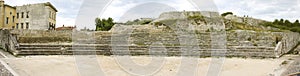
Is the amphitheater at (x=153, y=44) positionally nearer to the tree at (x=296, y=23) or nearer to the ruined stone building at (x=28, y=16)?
the tree at (x=296, y=23)

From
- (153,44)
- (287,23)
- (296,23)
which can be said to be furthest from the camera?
(287,23)

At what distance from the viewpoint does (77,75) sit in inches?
332

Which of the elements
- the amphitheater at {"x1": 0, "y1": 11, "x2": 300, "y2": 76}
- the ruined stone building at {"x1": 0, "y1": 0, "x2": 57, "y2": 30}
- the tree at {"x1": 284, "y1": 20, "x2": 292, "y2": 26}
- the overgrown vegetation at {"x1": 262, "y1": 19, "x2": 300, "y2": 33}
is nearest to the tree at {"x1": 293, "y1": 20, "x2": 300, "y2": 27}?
the overgrown vegetation at {"x1": 262, "y1": 19, "x2": 300, "y2": 33}

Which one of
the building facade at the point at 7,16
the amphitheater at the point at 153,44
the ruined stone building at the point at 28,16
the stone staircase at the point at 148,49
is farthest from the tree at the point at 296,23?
the building facade at the point at 7,16

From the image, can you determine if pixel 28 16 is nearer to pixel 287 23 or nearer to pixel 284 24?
pixel 284 24

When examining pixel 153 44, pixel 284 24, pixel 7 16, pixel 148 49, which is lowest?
pixel 148 49

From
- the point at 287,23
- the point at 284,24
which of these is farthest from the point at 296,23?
the point at 284,24

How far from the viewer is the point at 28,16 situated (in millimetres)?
30938

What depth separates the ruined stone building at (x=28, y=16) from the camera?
98.6 feet

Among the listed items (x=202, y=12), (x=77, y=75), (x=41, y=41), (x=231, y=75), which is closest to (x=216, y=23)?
(x=202, y=12)

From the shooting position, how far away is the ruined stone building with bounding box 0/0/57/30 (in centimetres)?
3006

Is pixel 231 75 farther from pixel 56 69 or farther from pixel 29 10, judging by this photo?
pixel 29 10

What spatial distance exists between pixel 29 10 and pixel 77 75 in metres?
24.7

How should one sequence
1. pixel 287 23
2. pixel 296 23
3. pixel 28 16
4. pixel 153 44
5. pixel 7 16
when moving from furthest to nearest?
pixel 28 16, pixel 7 16, pixel 287 23, pixel 296 23, pixel 153 44
